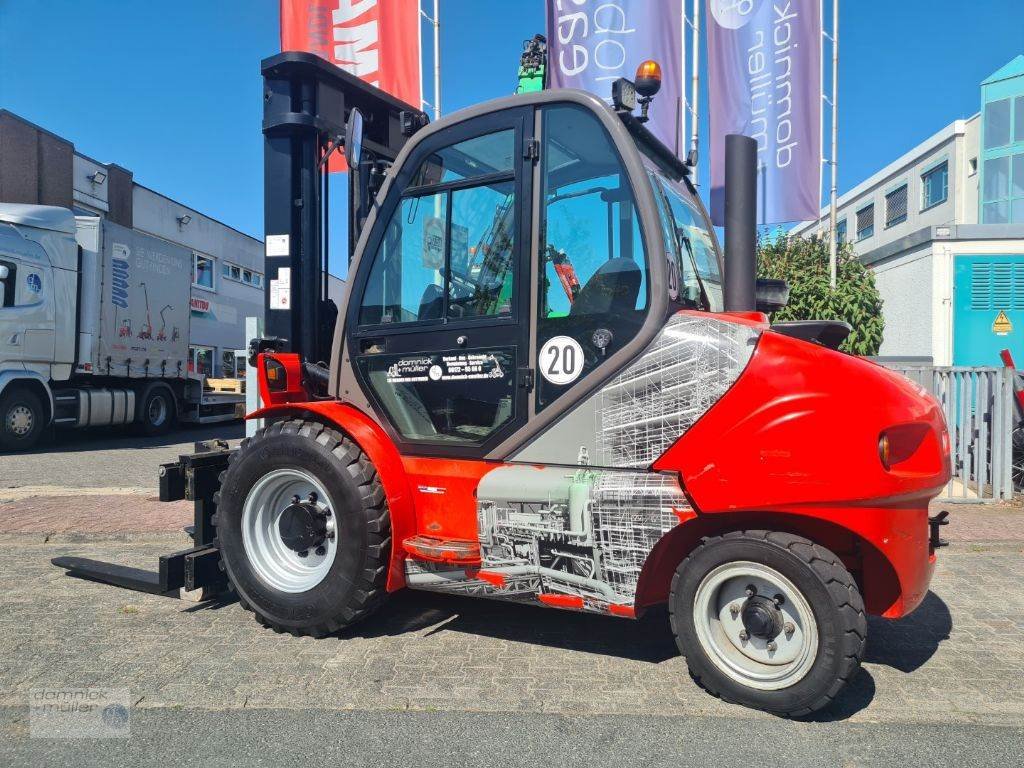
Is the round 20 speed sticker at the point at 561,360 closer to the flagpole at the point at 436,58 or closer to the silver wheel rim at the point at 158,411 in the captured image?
the flagpole at the point at 436,58

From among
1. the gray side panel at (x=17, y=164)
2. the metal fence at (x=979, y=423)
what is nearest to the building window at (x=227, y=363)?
the gray side panel at (x=17, y=164)

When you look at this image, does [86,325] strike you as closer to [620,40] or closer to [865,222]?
[620,40]

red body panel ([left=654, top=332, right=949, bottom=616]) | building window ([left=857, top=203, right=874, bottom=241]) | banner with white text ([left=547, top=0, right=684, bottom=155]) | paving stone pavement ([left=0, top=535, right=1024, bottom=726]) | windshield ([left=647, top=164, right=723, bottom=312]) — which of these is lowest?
paving stone pavement ([left=0, top=535, right=1024, bottom=726])

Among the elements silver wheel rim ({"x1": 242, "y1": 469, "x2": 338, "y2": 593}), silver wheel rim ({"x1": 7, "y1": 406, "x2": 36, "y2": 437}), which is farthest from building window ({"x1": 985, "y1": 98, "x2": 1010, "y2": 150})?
silver wheel rim ({"x1": 242, "y1": 469, "x2": 338, "y2": 593})

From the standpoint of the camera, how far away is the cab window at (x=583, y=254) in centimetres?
339

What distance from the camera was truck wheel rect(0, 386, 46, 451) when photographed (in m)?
12.9

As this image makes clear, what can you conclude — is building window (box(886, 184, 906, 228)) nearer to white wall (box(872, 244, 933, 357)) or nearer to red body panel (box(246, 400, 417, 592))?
white wall (box(872, 244, 933, 357))

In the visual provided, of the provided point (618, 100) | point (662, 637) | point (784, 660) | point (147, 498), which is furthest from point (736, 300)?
point (147, 498)


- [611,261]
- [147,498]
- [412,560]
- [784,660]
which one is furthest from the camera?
[147,498]

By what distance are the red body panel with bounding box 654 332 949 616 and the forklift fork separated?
299 centimetres

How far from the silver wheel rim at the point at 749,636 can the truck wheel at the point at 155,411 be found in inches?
616

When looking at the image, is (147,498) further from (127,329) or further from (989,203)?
(989,203)

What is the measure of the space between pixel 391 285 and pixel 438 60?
8419 millimetres

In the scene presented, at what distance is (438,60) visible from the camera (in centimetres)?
1130
